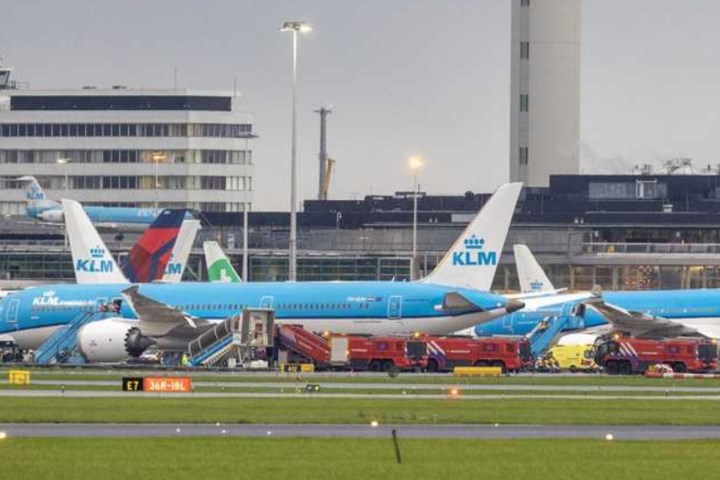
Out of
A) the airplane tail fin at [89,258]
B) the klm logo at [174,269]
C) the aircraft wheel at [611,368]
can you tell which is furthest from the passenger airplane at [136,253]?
the aircraft wheel at [611,368]

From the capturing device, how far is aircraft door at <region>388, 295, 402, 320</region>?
10769 cm

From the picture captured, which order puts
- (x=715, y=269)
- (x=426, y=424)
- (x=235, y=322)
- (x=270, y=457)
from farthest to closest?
(x=715, y=269) < (x=235, y=322) < (x=426, y=424) < (x=270, y=457)

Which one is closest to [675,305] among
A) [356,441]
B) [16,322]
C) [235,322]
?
[235,322]

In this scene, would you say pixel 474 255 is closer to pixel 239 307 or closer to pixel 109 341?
pixel 239 307

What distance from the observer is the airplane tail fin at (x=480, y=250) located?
372 ft

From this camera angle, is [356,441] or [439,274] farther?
[439,274]

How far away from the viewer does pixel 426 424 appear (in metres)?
63.0

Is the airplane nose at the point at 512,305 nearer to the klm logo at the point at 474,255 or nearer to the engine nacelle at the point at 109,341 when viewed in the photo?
the klm logo at the point at 474,255

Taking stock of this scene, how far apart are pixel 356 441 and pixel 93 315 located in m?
59.5

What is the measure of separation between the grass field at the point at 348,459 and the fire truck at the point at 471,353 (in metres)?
46.1

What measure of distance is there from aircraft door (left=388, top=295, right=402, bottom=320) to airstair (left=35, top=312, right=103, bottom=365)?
625 inches

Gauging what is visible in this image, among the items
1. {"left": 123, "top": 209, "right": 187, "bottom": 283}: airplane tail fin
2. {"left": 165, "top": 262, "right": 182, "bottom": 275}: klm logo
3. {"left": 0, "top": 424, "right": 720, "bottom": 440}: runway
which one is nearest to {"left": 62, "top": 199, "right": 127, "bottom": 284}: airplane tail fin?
{"left": 123, "top": 209, "right": 187, "bottom": 283}: airplane tail fin

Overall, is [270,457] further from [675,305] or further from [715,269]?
[715,269]

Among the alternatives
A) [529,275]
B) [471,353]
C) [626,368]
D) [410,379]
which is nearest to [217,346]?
[471,353]
